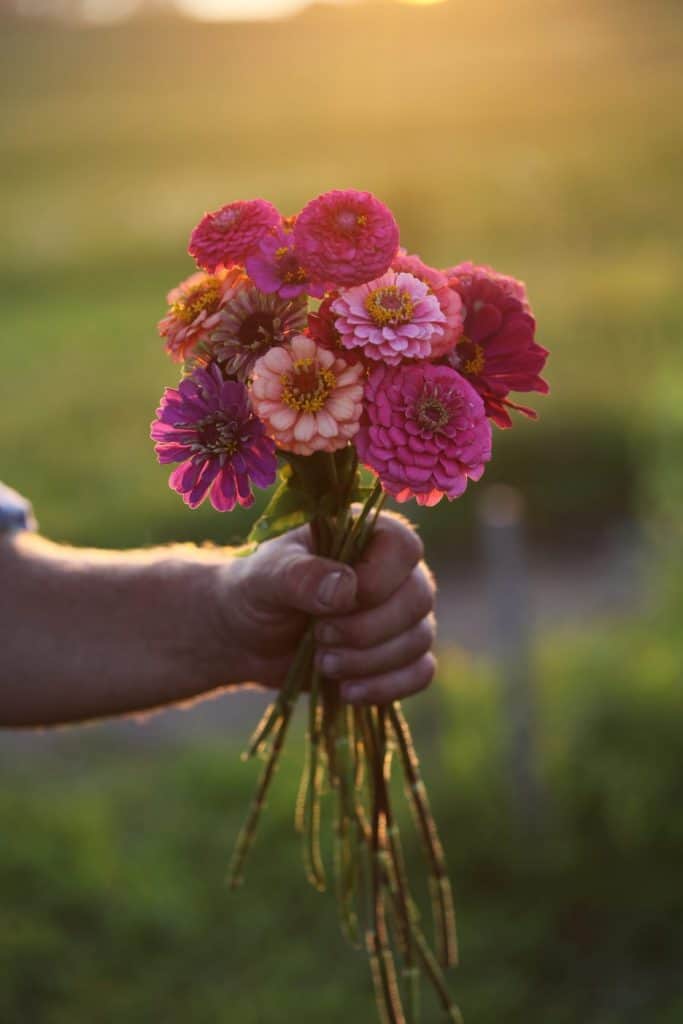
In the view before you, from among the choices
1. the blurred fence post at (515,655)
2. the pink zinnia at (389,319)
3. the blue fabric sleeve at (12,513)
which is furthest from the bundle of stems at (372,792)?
the blurred fence post at (515,655)

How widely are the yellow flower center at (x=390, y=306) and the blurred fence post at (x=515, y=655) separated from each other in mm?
A: 3316

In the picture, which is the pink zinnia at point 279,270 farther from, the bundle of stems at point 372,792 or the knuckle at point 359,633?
the knuckle at point 359,633

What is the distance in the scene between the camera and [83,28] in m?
42.6

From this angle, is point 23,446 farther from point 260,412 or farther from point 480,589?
point 260,412

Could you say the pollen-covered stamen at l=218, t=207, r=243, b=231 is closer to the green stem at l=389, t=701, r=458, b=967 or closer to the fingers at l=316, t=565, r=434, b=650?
the fingers at l=316, t=565, r=434, b=650

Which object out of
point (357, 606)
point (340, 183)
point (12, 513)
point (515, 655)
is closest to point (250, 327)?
point (357, 606)

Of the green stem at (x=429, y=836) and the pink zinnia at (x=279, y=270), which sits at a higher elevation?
the pink zinnia at (x=279, y=270)

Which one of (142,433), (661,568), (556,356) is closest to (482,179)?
(556,356)

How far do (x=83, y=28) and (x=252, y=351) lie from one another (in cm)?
4489

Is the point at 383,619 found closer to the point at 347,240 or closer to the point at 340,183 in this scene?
the point at 347,240

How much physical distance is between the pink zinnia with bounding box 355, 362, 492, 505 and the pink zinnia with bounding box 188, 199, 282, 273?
213mm

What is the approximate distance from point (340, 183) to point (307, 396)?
3049 cm

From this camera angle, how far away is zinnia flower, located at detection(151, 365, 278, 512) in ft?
4.20

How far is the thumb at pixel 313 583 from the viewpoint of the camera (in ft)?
4.97
